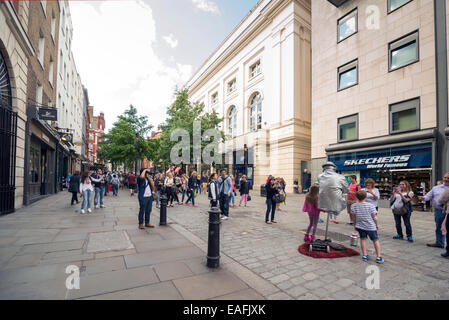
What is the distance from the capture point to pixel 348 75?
52.0ft

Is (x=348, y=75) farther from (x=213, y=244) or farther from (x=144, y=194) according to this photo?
(x=213, y=244)

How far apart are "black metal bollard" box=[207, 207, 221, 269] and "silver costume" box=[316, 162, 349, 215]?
8.29ft

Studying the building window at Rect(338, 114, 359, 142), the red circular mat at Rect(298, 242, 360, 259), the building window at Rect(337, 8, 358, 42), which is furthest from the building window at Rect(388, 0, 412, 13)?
the red circular mat at Rect(298, 242, 360, 259)

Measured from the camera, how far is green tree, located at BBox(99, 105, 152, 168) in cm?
2584

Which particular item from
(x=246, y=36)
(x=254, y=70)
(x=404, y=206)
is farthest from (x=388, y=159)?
(x=246, y=36)

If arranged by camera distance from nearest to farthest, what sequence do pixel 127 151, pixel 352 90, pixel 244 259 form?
pixel 244 259 < pixel 352 90 < pixel 127 151

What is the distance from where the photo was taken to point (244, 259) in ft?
13.9

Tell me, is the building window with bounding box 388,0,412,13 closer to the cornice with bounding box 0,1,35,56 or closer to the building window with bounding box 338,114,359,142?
the building window with bounding box 338,114,359,142

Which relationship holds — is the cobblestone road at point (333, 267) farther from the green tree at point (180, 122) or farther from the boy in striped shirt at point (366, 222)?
the green tree at point (180, 122)

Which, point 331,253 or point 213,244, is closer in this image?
point 213,244

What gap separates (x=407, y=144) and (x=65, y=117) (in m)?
26.3

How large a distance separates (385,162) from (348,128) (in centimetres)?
362
